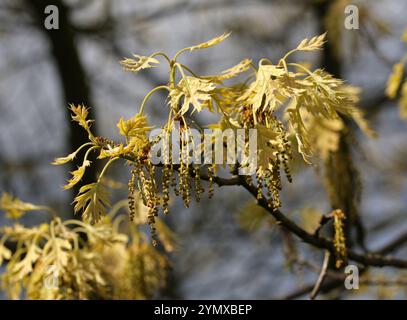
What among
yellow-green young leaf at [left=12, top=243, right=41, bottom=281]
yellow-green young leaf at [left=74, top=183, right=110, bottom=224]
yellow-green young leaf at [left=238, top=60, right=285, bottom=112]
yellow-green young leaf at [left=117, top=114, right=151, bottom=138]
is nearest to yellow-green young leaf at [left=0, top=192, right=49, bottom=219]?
yellow-green young leaf at [left=12, top=243, right=41, bottom=281]

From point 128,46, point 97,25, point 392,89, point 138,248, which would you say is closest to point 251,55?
point 128,46

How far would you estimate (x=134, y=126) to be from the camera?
5.32 ft

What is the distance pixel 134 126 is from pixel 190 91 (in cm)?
16

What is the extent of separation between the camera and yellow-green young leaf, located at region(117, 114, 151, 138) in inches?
63.2

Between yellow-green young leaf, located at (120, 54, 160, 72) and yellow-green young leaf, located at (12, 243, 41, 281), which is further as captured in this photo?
yellow-green young leaf, located at (12, 243, 41, 281)

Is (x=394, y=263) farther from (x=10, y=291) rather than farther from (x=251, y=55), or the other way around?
(x=251, y=55)

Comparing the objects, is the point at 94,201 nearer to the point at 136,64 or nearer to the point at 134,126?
the point at 134,126

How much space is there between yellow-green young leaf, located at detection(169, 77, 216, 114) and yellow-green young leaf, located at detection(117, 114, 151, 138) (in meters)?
0.09

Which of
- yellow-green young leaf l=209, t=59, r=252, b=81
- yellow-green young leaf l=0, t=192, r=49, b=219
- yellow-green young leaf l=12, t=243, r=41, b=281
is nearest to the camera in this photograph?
yellow-green young leaf l=209, t=59, r=252, b=81

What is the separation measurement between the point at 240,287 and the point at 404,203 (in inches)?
76.3

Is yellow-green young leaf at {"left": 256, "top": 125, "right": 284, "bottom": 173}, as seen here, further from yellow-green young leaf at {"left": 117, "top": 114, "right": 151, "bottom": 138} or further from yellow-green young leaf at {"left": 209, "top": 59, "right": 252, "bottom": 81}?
yellow-green young leaf at {"left": 117, "top": 114, "right": 151, "bottom": 138}

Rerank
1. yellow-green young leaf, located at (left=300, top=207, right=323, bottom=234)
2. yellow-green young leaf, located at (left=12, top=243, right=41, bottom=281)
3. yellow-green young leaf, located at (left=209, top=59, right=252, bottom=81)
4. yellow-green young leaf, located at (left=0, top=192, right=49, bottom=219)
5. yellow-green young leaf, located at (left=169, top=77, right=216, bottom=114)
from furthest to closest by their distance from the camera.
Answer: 1. yellow-green young leaf, located at (left=300, top=207, right=323, bottom=234)
2. yellow-green young leaf, located at (left=0, top=192, right=49, bottom=219)
3. yellow-green young leaf, located at (left=12, top=243, right=41, bottom=281)
4. yellow-green young leaf, located at (left=209, top=59, right=252, bottom=81)
5. yellow-green young leaf, located at (left=169, top=77, right=216, bottom=114)

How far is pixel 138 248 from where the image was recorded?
105 inches

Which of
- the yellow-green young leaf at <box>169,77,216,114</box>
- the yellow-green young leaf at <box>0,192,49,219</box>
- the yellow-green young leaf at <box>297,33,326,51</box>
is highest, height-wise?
the yellow-green young leaf at <box>297,33,326,51</box>
